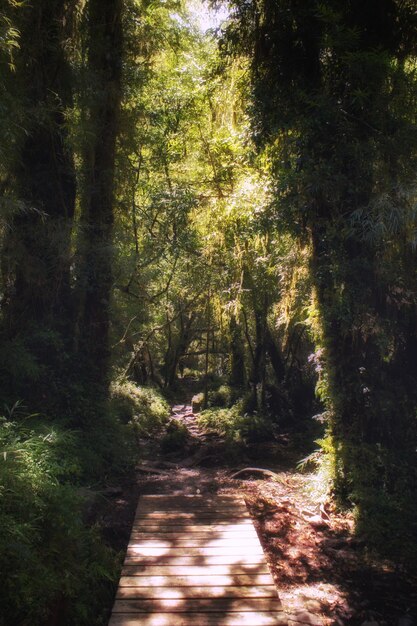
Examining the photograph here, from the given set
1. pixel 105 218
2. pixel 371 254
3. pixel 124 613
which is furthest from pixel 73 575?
pixel 105 218

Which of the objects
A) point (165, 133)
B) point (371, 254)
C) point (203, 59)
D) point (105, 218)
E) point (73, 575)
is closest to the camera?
point (73, 575)

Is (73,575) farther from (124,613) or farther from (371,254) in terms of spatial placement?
(371,254)

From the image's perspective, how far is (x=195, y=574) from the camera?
4684 mm

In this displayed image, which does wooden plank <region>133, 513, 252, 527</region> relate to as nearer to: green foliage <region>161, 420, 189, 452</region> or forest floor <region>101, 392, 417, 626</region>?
forest floor <region>101, 392, 417, 626</region>

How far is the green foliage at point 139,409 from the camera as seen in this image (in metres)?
14.9

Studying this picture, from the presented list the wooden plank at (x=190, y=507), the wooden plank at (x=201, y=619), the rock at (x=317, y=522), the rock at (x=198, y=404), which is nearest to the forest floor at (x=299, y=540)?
the rock at (x=317, y=522)

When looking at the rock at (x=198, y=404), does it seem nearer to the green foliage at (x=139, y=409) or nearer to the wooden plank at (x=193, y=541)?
the green foliage at (x=139, y=409)

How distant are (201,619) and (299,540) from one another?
3.51 meters

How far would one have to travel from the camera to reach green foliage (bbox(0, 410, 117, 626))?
152 inches

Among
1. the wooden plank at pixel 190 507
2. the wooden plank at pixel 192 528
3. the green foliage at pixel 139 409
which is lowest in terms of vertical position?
the wooden plank at pixel 192 528

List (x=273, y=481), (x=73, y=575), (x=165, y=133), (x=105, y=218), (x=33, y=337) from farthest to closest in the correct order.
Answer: (x=165, y=133)
(x=105, y=218)
(x=273, y=481)
(x=33, y=337)
(x=73, y=575)

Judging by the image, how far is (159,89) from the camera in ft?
46.8

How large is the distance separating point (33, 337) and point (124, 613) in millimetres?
5876

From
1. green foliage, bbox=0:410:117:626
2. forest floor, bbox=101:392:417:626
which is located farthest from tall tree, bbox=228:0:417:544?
green foliage, bbox=0:410:117:626
